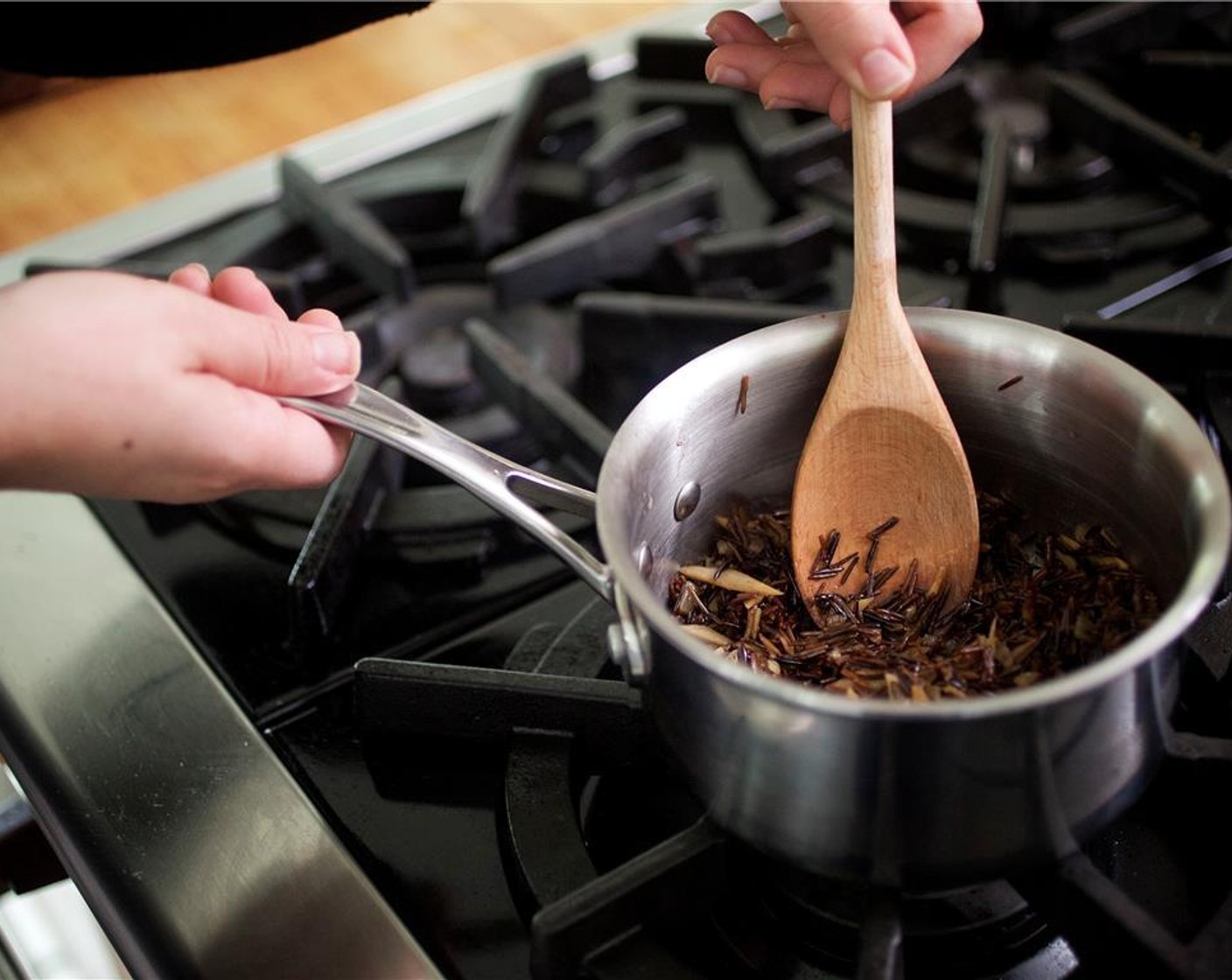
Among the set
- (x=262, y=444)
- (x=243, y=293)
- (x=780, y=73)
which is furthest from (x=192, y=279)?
(x=780, y=73)

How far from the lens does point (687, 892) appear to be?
0.63 meters

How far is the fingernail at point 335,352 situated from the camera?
2.19 feet

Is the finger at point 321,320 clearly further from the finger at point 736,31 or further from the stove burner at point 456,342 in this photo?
the finger at point 736,31

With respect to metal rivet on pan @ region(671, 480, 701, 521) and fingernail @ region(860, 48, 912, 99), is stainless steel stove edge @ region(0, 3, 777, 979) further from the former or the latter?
fingernail @ region(860, 48, 912, 99)

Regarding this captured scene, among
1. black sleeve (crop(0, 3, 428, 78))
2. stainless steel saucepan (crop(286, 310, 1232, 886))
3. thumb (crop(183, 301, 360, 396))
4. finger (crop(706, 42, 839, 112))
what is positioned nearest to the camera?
stainless steel saucepan (crop(286, 310, 1232, 886))

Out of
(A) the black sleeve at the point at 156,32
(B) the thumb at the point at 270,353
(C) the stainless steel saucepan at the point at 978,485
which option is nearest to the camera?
(C) the stainless steel saucepan at the point at 978,485

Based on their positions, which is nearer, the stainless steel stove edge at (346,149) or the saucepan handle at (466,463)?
the saucepan handle at (466,463)

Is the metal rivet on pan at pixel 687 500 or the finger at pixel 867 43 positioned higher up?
the finger at pixel 867 43

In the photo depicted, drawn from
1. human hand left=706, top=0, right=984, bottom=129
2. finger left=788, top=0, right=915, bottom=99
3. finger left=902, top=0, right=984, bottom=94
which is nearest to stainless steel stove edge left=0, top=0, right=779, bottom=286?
human hand left=706, top=0, right=984, bottom=129

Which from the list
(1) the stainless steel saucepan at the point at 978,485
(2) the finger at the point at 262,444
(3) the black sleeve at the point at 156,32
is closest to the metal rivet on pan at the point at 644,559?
(1) the stainless steel saucepan at the point at 978,485

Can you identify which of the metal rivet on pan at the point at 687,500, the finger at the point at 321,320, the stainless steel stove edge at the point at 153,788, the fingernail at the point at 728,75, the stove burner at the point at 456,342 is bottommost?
the stainless steel stove edge at the point at 153,788

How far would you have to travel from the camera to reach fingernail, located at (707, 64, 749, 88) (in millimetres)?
872

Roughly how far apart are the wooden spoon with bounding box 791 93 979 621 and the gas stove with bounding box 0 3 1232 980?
5.3 inches

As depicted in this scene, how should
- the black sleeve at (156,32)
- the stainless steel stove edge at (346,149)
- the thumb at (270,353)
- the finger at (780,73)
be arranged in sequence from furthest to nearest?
the stainless steel stove edge at (346,149)
the black sleeve at (156,32)
the finger at (780,73)
the thumb at (270,353)
